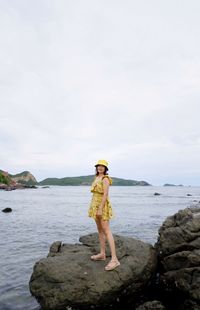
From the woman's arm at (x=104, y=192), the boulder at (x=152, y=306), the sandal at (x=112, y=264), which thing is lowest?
the boulder at (x=152, y=306)

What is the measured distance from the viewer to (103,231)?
1116cm

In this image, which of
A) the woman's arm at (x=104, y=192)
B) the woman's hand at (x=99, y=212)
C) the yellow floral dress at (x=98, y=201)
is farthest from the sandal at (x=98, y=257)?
the woman's arm at (x=104, y=192)

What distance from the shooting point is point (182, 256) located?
434 inches

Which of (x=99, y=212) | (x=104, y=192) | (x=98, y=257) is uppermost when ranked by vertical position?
(x=104, y=192)

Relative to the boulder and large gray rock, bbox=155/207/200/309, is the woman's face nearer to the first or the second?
large gray rock, bbox=155/207/200/309

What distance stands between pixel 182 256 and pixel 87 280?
3.00 meters

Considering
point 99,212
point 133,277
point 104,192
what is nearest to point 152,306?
point 133,277

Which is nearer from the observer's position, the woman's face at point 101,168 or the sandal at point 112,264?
the sandal at point 112,264

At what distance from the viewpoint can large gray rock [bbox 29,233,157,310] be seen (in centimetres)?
1007

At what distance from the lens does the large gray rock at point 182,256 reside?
10.4 metres

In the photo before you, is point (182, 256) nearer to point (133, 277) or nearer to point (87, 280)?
point (133, 277)

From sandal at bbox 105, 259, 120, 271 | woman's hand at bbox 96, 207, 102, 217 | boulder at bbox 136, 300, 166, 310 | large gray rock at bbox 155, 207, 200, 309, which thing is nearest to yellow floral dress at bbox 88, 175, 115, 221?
woman's hand at bbox 96, 207, 102, 217

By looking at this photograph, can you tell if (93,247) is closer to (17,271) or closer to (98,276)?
(98,276)

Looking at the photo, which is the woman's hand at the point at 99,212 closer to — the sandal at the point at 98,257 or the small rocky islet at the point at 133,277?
the sandal at the point at 98,257
